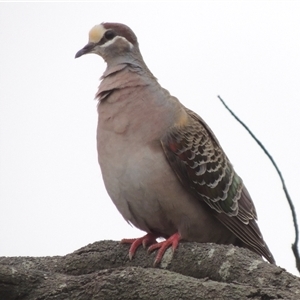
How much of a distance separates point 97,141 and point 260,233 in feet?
4.51

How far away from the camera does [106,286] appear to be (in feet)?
11.5

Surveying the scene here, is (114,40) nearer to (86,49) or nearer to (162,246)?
(86,49)

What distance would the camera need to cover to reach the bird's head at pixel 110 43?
5582 mm

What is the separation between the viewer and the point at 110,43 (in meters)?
5.57

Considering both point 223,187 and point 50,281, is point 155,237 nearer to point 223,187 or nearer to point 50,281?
point 223,187

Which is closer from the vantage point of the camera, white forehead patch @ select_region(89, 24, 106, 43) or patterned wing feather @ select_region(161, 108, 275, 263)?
patterned wing feather @ select_region(161, 108, 275, 263)

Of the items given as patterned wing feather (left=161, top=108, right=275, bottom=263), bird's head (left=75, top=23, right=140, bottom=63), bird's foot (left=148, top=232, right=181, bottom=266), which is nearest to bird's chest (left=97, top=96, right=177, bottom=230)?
patterned wing feather (left=161, top=108, right=275, bottom=263)

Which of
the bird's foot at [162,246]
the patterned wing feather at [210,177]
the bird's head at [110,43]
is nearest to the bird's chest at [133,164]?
the patterned wing feather at [210,177]

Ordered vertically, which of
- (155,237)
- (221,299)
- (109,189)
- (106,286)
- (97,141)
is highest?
(97,141)

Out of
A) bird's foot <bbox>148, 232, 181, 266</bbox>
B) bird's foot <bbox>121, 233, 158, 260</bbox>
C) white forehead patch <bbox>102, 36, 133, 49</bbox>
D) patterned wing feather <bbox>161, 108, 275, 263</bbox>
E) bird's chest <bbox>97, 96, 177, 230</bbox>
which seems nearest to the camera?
bird's foot <bbox>148, 232, 181, 266</bbox>

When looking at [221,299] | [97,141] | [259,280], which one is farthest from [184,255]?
[97,141]

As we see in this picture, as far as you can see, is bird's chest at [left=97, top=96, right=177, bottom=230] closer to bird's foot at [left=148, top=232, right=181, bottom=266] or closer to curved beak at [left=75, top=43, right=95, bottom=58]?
bird's foot at [left=148, top=232, right=181, bottom=266]

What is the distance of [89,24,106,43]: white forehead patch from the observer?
5602 mm

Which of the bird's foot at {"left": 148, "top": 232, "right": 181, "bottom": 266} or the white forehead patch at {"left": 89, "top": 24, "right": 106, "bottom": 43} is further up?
the white forehead patch at {"left": 89, "top": 24, "right": 106, "bottom": 43}
